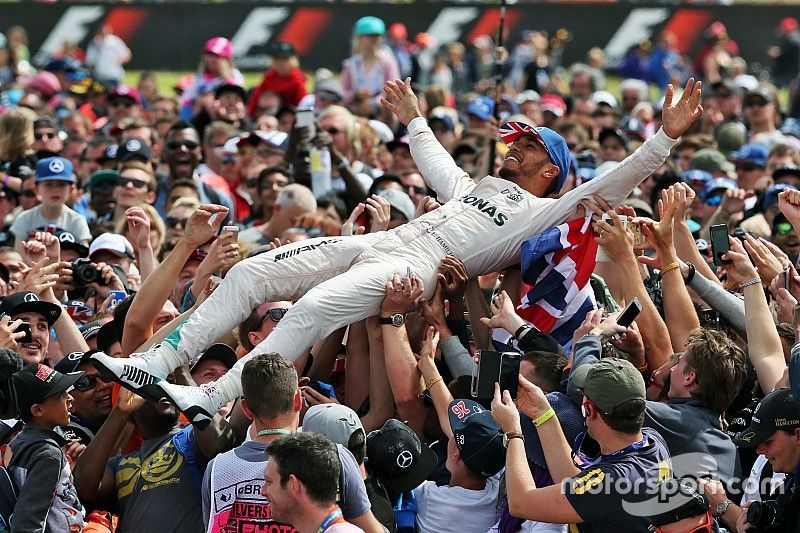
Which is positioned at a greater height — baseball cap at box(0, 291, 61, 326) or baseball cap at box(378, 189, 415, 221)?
baseball cap at box(0, 291, 61, 326)

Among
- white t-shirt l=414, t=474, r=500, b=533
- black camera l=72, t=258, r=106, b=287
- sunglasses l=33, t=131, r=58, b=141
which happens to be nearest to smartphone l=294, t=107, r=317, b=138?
black camera l=72, t=258, r=106, b=287

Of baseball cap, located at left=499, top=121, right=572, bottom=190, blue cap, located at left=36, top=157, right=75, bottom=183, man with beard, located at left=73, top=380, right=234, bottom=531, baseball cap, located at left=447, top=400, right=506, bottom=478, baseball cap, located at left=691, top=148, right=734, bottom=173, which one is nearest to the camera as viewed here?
baseball cap, located at left=447, top=400, right=506, bottom=478

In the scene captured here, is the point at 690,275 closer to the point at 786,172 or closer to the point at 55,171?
the point at 786,172

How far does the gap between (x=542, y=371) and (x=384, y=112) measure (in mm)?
10318

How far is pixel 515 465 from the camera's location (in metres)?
5.41

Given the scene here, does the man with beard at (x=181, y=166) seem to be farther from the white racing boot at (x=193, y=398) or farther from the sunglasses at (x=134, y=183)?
the white racing boot at (x=193, y=398)

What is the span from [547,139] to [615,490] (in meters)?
2.96

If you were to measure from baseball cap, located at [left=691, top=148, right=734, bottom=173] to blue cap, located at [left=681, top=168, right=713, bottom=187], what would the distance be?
6.8 inches

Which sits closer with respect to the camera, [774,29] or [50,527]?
[50,527]

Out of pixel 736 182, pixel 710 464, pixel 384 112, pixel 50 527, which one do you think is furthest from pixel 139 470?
pixel 384 112

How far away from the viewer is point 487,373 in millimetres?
6121

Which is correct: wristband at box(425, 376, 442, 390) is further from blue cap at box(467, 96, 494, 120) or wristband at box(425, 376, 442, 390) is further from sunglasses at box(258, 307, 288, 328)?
blue cap at box(467, 96, 494, 120)

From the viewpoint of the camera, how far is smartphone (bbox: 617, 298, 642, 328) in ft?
21.0

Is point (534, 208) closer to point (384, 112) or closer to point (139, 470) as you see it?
point (139, 470)
